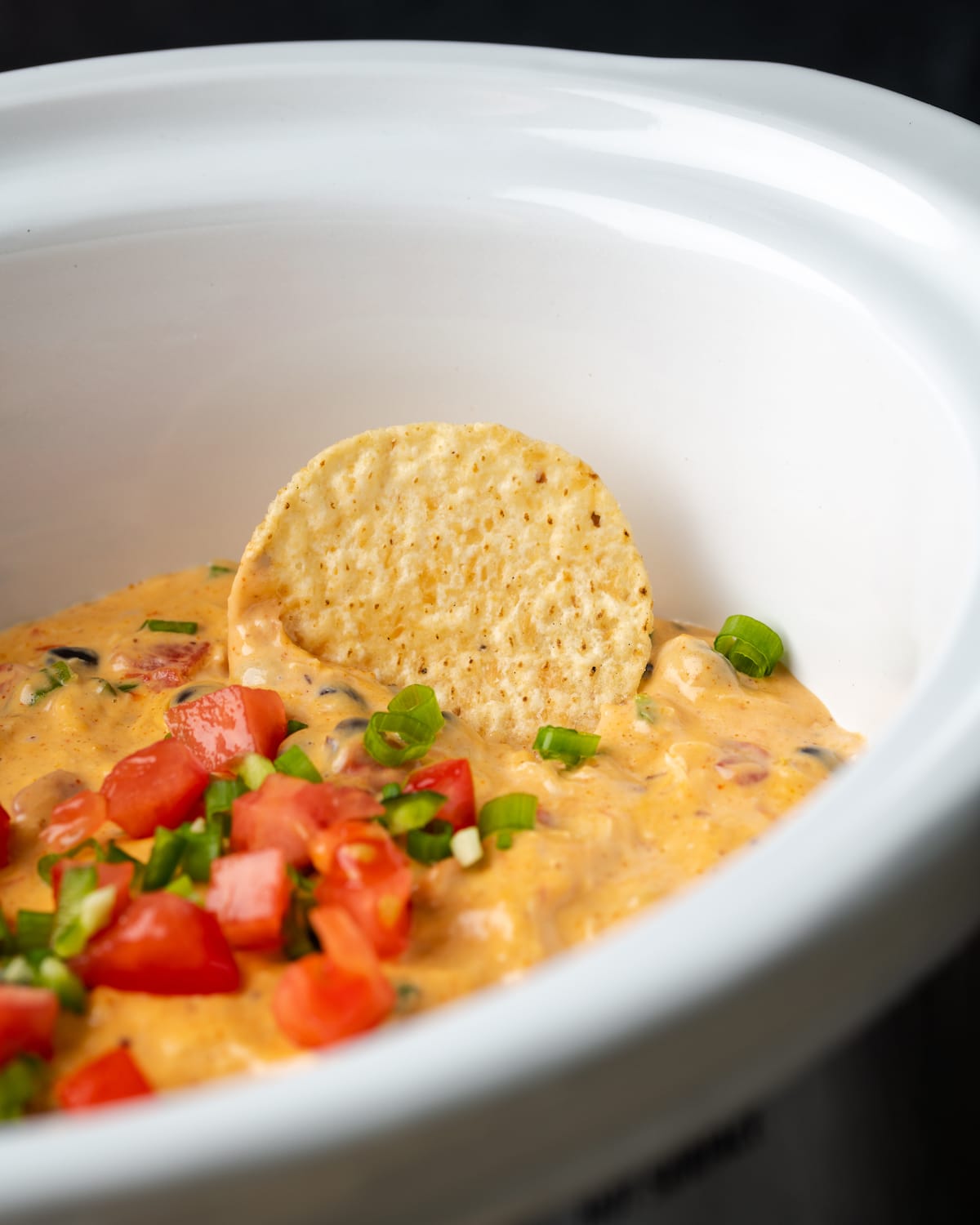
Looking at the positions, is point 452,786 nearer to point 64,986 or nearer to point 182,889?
point 182,889

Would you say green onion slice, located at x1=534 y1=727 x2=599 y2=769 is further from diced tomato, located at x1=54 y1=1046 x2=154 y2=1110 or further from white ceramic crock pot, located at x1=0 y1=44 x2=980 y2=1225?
diced tomato, located at x1=54 y1=1046 x2=154 y2=1110

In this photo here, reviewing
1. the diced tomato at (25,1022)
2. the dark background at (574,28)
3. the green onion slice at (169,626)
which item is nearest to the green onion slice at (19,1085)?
the diced tomato at (25,1022)

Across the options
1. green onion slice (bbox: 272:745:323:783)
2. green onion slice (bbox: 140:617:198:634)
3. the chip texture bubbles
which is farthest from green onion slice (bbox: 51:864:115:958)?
green onion slice (bbox: 140:617:198:634)

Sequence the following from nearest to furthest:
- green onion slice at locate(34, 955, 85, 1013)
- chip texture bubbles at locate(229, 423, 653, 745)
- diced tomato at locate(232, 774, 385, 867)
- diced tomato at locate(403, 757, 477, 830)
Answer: green onion slice at locate(34, 955, 85, 1013), diced tomato at locate(232, 774, 385, 867), diced tomato at locate(403, 757, 477, 830), chip texture bubbles at locate(229, 423, 653, 745)

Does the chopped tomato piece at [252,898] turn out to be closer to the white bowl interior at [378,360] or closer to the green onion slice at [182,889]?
the green onion slice at [182,889]

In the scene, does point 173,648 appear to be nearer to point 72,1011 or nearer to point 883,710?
point 72,1011

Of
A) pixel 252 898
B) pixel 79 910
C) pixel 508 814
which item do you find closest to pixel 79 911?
pixel 79 910
